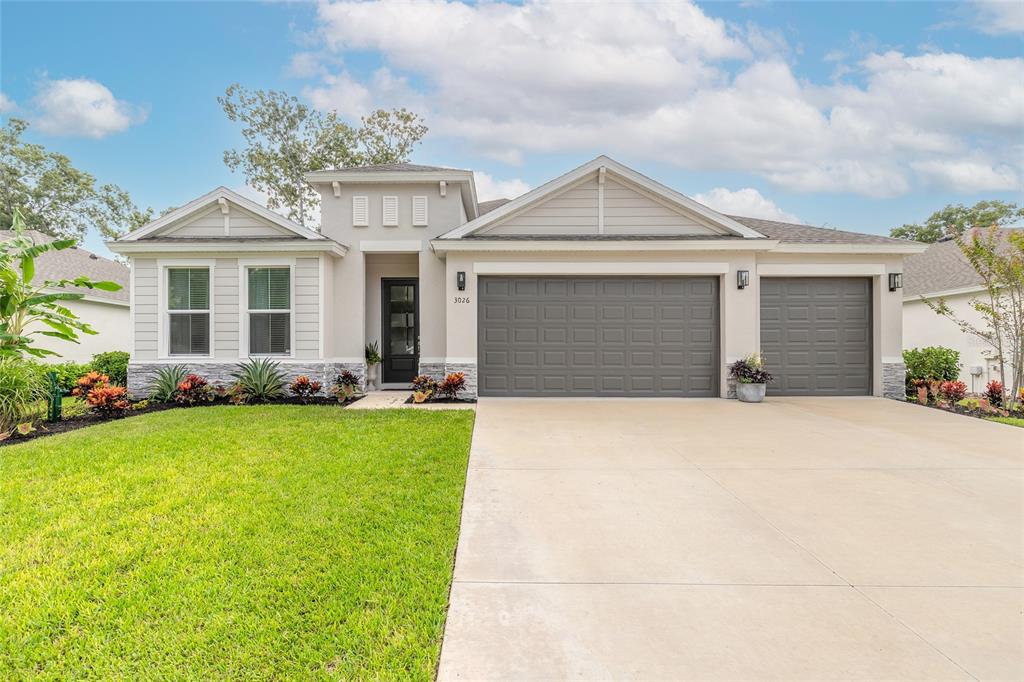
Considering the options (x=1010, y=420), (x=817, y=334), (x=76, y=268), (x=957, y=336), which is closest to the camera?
(x=1010, y=420)

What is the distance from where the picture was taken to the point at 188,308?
1003cm

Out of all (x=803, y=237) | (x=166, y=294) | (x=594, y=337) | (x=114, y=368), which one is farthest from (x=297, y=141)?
(x=803, y=237)

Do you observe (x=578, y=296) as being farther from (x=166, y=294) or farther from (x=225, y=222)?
(x=166, y=294)

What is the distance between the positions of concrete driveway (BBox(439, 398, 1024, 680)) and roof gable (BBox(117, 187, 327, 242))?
7.12 m

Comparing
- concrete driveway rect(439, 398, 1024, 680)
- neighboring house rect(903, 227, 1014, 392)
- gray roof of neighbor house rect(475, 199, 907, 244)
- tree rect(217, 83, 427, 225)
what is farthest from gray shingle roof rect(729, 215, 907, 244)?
tree rect(217, 83, 427, 225)

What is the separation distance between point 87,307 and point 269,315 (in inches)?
355

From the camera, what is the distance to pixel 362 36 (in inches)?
543

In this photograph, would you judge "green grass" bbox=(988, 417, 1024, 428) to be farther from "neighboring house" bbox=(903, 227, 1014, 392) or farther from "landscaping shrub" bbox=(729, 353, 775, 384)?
"neighboring house" bbox=(903, 227, 1014, 392)

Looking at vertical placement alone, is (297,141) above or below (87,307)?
above

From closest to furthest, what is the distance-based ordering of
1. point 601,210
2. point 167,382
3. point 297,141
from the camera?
1. point 167,382
2. point 601,210
3. point 297,141

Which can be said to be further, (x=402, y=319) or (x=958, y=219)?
(x=958, y=219)

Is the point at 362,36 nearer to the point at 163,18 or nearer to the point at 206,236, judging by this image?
the point at 163,18

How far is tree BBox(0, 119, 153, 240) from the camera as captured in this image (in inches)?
947

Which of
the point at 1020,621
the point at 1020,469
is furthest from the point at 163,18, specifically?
the point at 1020,469
